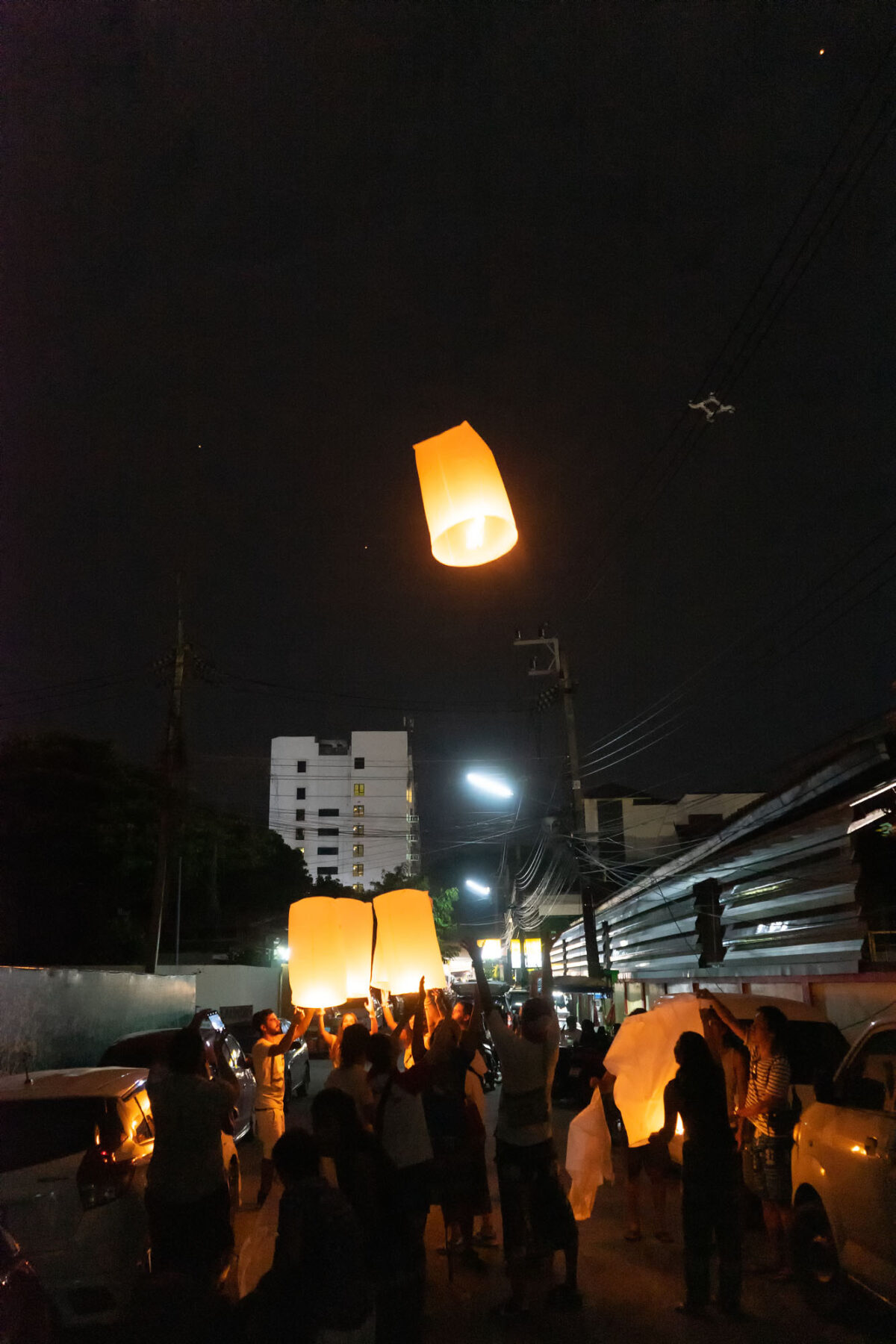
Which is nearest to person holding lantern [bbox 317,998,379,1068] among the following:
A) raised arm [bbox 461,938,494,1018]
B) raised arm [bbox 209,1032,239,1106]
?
raised arm [bbox 461,938,494,1018]

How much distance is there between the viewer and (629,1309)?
18.4 feet

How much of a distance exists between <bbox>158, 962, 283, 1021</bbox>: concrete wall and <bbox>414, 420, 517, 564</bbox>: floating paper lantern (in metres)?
→ 23.5

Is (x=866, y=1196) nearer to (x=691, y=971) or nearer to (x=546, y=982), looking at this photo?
(x=546, y=982)

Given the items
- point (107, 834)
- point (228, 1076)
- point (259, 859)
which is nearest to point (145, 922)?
point (107, 834)

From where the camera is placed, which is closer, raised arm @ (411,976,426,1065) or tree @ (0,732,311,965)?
raised arm @ (411,976,426,1065)

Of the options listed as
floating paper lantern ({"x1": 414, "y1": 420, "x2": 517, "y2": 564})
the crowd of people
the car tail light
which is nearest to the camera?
the crowd of people

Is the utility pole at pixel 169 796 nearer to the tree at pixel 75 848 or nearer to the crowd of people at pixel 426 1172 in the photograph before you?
the tree at pixel 75 848

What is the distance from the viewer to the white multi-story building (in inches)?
3474

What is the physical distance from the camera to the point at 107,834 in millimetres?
25234

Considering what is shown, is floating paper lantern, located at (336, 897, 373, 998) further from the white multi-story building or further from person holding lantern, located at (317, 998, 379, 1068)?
the white multi-story building

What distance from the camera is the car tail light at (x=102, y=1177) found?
5152 millimetres

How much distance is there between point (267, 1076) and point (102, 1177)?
3.59m

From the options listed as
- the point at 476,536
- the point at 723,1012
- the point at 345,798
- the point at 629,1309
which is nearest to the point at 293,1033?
the point at 629,1309

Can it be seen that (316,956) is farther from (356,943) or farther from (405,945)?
(405,945)
